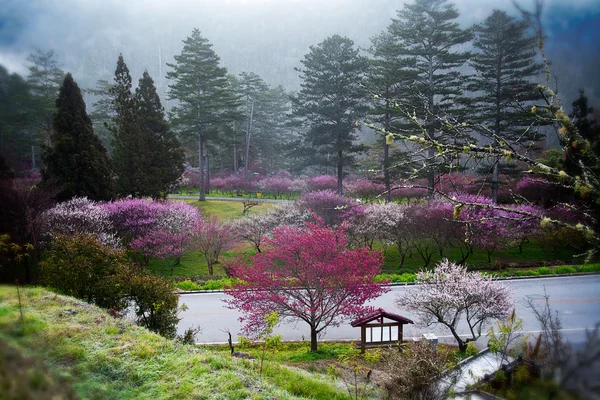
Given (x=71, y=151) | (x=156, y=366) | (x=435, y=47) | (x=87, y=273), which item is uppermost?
(x=435, y=47)

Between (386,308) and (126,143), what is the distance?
17633mm

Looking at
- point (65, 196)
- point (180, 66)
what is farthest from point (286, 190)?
point (65, 196)

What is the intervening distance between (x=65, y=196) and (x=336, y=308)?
14.8 m

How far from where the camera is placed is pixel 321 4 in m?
72.6

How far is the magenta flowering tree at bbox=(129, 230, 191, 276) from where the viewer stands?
17094 mm

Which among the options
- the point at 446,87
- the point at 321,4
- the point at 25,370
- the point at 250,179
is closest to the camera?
the point at 25,370

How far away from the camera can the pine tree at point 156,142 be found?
23750 millimetres

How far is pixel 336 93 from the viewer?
1102 inches

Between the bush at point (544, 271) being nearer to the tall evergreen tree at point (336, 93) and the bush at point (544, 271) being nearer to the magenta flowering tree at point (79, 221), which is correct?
the tall evergreen tree at point (336, 93)

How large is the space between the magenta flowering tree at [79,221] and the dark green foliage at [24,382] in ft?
→ 49.9

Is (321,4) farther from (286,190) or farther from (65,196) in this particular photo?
(65,196)

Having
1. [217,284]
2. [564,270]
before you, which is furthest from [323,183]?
[564,270]

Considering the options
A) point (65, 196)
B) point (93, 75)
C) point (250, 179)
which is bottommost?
point (65, 196)

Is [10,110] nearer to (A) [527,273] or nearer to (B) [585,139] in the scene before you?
(B) [585,139]
